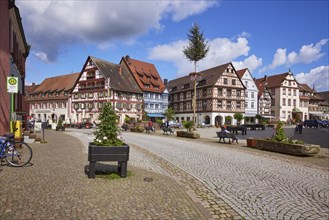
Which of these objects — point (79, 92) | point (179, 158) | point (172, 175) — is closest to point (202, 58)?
point (179, 158)

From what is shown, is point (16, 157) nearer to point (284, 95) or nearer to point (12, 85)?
point (12, 85)

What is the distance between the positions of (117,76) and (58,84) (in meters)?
16.9

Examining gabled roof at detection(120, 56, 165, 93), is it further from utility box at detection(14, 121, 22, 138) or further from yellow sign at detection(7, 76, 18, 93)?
yellow sign at detection(7, 76, 18, 93)

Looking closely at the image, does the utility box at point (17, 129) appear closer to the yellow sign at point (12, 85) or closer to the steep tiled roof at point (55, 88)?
the yellow sign at point (12, 85)

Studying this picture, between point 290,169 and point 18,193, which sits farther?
point 290,169

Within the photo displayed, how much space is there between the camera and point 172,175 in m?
8.44

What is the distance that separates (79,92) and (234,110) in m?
31.8

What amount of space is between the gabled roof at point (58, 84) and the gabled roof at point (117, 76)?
9.10 metres

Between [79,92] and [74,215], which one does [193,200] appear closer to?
[74,215]

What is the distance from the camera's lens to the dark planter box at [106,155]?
7090mm

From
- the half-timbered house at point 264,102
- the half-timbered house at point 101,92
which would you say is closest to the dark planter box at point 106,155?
the half-timbered house at point 101,92

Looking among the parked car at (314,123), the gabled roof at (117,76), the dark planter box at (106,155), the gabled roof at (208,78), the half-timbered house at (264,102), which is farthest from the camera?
the half-timbered house at (264,102)

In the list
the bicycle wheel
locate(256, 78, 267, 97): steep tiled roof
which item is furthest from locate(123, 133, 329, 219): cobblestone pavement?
locate(256, 78, 267, 97): steep tiled roof

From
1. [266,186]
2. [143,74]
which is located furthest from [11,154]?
[143,74]
